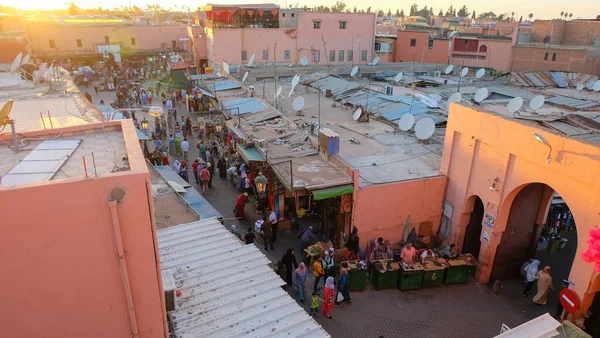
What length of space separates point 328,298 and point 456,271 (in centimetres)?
395

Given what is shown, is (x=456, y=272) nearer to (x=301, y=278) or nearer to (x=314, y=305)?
(x=314, y=305)

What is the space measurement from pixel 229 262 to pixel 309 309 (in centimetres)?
307

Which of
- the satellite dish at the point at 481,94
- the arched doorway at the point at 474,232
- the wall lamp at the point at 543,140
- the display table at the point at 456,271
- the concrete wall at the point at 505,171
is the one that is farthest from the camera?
the satellite dish at the point at 481,94

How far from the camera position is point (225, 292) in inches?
295

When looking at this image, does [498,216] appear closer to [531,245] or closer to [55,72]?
[531,245]

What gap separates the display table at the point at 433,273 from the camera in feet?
36.4

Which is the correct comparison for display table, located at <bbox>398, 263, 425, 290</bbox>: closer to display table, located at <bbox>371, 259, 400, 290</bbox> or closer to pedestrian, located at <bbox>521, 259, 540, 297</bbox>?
display table, located at <bbox>371, 259, 400, 290</bbox>

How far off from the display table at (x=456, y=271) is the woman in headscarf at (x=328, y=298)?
141 inches

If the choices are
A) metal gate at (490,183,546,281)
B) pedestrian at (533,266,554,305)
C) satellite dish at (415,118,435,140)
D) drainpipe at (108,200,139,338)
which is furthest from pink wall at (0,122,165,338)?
satellite dish at (415,118,435,140)

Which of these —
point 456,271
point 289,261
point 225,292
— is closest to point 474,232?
point 456,271

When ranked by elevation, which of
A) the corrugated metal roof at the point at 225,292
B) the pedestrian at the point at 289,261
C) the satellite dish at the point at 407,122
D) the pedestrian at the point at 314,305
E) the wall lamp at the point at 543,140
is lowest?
the pedestrian at the point at 314,305

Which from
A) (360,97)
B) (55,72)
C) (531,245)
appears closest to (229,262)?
(531,245)

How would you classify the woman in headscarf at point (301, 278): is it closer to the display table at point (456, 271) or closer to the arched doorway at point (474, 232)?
the display table at point (456, 271)

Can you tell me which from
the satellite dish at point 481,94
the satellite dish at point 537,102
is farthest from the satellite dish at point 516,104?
the satellite dish at point 481,94
